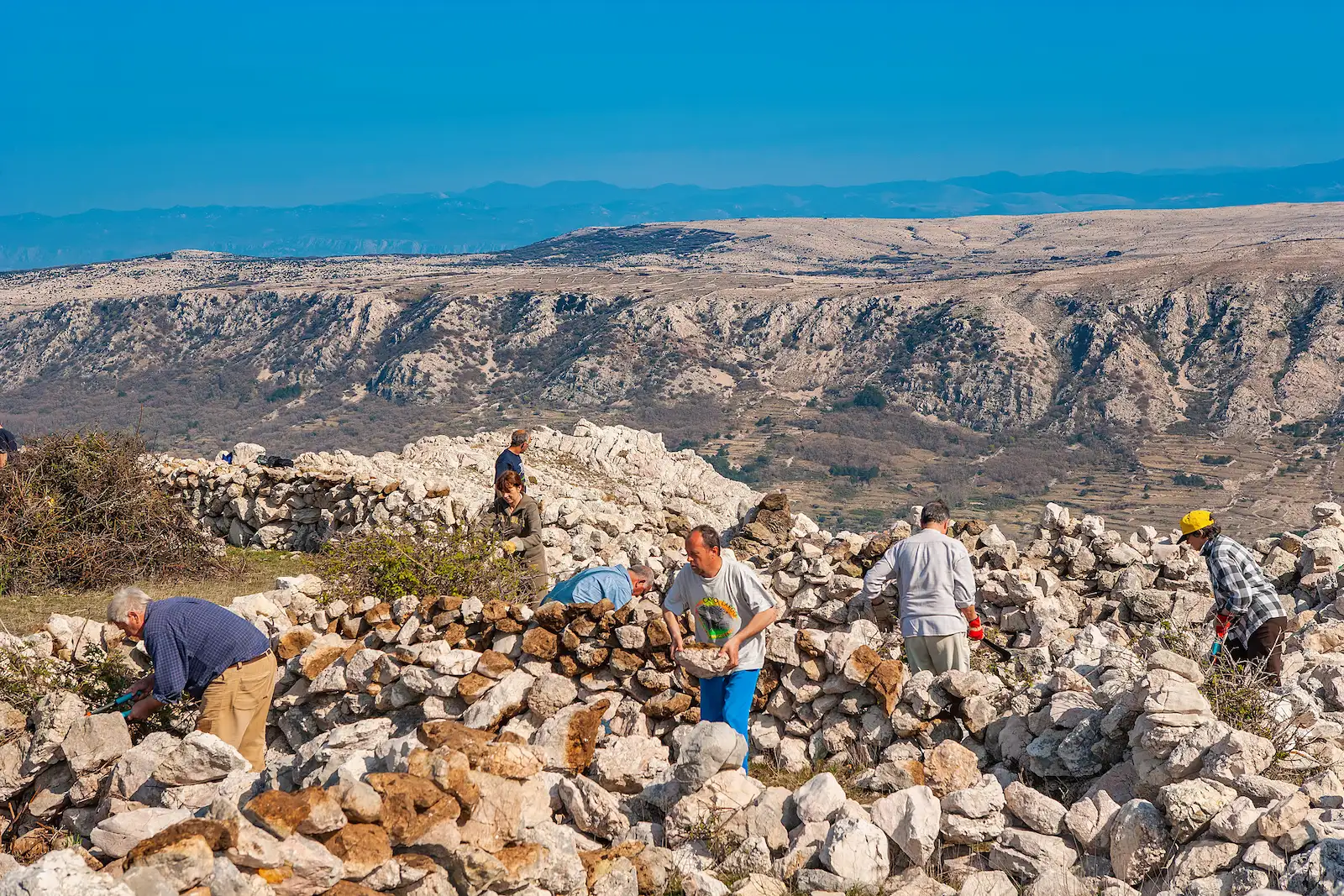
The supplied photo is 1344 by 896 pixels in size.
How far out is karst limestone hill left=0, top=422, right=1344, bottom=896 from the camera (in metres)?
4.85

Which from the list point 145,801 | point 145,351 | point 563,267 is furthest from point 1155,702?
point 563,267

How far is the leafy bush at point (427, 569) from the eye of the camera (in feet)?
33.2

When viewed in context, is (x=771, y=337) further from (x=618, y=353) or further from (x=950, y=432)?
(x=950, y=432)

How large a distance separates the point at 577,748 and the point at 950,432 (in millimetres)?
98860

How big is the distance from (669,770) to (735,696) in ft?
2.12

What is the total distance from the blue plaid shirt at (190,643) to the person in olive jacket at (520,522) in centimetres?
439

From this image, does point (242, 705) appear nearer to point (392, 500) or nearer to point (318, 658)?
point (318, 658)

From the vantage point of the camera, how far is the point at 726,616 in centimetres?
682

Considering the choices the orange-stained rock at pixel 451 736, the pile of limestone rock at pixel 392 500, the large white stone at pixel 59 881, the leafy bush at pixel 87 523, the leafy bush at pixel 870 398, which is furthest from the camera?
the leafy bush at pixel 870 398

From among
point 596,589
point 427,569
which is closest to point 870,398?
point 427,569

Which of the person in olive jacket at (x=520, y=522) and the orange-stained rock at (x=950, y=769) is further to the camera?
the person in olive jacket at (x=520, y=522)

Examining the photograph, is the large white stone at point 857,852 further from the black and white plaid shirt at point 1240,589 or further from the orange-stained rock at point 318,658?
the orange-stained rock at point 318,658

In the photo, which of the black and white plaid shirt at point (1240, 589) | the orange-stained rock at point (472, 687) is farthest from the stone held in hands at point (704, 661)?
the black and white plaid shirt at point (1240, 589)

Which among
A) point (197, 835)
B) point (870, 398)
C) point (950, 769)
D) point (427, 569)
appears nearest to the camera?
point (197, 835)
